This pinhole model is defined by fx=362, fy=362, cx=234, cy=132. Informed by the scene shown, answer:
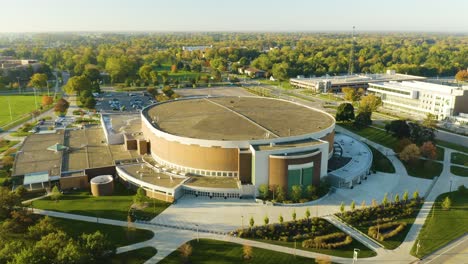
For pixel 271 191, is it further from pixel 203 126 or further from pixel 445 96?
pixel 445 96

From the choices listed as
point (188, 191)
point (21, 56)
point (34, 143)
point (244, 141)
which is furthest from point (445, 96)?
point (21, 56)

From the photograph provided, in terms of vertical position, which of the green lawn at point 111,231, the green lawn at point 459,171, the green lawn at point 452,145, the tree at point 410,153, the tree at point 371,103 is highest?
the tree at point 371,103

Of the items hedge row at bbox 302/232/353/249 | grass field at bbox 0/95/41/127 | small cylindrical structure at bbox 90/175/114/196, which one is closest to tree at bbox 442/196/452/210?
hedge row at bbox 302/232/353/249

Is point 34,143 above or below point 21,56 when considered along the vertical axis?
below

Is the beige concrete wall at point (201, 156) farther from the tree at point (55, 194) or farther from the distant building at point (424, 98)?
the distant building at point (424, 98)

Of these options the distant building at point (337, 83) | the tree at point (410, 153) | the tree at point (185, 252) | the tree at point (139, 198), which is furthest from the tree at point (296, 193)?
the distant building at point (337, 83)

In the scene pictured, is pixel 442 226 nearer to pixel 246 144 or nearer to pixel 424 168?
pixel 424 168
